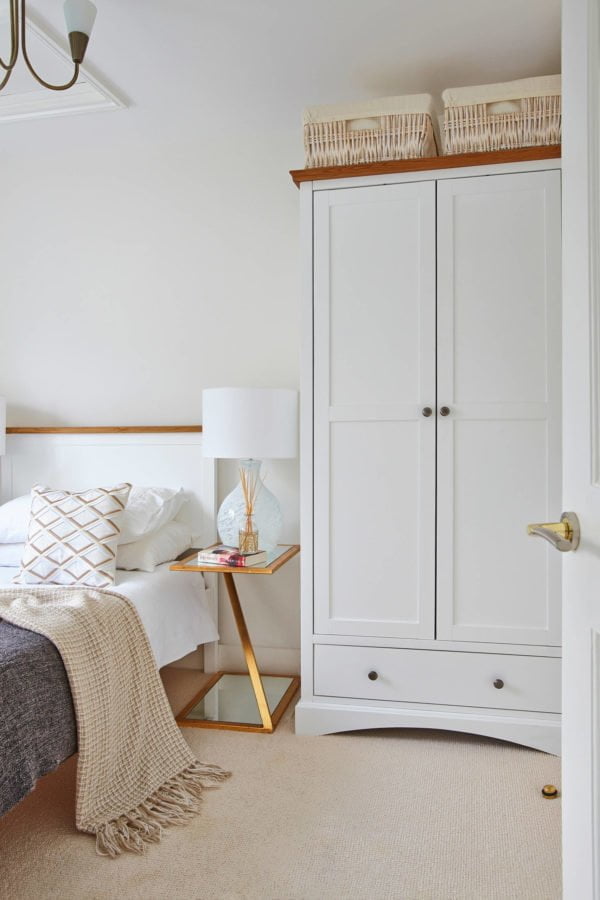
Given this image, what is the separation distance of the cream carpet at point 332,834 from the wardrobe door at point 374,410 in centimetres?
46

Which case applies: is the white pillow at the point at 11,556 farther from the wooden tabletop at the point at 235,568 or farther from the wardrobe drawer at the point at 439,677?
the wardrobe drawer at the point at 439,677

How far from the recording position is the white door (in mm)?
879

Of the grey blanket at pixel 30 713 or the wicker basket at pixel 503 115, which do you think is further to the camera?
the wicker basket at pixel 503 115

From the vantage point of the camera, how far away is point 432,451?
7.82ft

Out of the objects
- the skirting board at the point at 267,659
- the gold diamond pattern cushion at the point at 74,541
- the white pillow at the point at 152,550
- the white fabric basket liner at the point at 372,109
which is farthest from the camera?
the skirting board at the point at 267,659

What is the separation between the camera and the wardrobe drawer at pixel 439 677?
7.57 ft

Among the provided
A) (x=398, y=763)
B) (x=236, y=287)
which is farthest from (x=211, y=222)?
(x=398, y=763)

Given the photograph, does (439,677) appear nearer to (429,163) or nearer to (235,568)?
(235,568)

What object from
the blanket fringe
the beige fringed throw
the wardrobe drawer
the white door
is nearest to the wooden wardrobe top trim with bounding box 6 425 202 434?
the beige fringed throw

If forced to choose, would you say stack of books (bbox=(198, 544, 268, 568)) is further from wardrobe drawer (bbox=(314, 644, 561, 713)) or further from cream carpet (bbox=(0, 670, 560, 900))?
cream carpet (bbox=(0, 670, 560, 900))

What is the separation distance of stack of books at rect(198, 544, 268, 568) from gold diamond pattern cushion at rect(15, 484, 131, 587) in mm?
339

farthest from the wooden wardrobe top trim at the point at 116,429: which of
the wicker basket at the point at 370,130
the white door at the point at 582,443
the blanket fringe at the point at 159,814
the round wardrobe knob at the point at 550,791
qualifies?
the white door at the point at 582,443

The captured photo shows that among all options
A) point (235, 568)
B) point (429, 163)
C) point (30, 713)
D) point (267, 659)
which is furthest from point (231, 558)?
point (429, 163)

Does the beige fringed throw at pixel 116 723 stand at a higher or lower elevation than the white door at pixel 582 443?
lower
